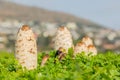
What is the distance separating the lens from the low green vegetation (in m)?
8.01

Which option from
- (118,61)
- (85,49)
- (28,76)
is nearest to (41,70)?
(28,76)

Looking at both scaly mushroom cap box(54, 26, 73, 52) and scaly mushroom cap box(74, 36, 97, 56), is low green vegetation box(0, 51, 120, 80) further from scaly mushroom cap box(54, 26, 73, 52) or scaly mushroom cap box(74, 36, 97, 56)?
scaly mushroom cap box(54, 26, 73, 52)

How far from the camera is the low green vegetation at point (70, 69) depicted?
26.3 feet

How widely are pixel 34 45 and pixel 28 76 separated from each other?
276cm

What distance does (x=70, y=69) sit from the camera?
30.6 ft

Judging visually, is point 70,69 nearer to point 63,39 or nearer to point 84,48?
point 84,48

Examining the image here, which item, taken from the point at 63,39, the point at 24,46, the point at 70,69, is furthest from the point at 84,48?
the point at 70,69

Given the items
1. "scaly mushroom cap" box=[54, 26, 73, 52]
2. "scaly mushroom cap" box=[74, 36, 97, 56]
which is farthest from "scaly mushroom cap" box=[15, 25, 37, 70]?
"scaly mushroom cap" box=[54, 26, 73, 52]

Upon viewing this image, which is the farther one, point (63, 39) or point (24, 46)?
point (63, 39)

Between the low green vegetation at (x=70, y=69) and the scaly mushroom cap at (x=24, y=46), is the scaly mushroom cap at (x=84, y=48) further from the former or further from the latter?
the scaly mushroom cap at (x=24, y=46)

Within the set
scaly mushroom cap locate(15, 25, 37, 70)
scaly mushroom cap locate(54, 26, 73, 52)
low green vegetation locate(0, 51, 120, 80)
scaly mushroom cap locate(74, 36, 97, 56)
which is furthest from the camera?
scaly mushroom cap locate(54, 26, 73, 52)

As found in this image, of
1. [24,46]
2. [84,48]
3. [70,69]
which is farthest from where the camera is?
[84,48]

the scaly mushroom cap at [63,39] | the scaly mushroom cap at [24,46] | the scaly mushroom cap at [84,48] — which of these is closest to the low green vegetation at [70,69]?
the scaly mushroom cap at [84,48]

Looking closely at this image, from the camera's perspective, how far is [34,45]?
11.2 m
